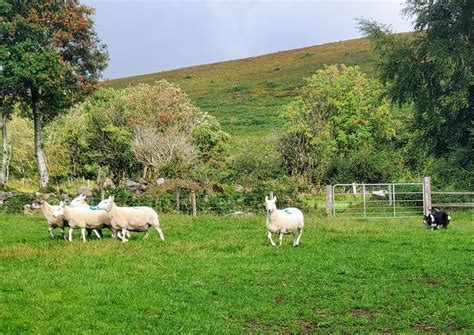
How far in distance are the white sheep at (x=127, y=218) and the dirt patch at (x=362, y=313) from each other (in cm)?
822

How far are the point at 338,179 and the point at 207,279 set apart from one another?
954 inches

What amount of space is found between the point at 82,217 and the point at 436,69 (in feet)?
64.5

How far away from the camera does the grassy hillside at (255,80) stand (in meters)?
69.8

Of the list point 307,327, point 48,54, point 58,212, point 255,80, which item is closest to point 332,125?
point 48,54

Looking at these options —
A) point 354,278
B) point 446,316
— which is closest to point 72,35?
point 354,278

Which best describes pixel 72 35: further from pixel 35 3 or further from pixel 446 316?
pixel 446 316

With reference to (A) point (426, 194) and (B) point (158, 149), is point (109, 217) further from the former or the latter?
(B) point (158, 149)

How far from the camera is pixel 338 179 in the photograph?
35188 millimetres

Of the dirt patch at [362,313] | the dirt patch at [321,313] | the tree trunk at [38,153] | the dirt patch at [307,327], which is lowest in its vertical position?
the dirt patch at [307,327]

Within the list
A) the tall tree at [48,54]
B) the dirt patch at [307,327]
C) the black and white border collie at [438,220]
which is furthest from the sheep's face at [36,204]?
the dirt patch at [307,327]

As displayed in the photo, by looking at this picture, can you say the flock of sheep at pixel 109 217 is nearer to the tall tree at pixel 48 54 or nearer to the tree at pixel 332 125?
the tall tree at pixel 48 54

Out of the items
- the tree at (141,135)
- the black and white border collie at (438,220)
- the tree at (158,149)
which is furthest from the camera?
the tree at (141,135)

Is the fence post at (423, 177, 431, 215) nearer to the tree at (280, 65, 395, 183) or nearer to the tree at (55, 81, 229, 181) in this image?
the tree at (280, 65, 395, 183)

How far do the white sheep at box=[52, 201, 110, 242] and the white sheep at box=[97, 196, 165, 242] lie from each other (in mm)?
349
